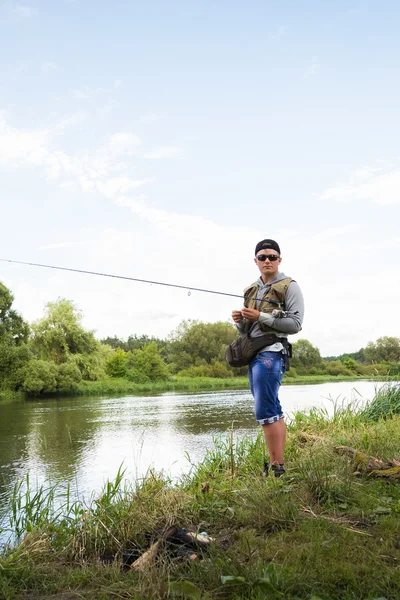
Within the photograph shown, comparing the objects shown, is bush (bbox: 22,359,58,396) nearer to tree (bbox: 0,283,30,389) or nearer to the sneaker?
tree (bbox: 0,283,30,389)

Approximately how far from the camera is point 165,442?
9039 mm

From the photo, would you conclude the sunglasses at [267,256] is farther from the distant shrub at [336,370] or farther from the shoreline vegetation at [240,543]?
the distant shrub at [336,370]

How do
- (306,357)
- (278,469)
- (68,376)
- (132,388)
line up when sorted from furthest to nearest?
(306,357), (132,388), (68,376), (278,469)

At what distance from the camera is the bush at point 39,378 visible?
2601 centimetres

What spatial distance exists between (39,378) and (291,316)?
2451 centimetres

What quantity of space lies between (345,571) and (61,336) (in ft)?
107

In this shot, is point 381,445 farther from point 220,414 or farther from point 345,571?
point 220,414

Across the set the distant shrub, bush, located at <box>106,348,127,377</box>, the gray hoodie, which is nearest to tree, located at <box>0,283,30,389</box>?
bush, located at <box>106,348,127,377</box>

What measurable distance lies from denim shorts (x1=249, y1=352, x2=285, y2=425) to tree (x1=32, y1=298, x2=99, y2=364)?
99.0ft

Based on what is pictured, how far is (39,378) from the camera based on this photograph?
1034 inches

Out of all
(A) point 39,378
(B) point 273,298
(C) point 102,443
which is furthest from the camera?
(A) point 39,378

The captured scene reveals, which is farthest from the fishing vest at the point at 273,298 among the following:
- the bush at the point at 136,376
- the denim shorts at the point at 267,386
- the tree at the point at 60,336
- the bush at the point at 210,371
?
the bush at the point at 210,371

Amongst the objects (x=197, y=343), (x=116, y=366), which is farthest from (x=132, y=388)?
(x=197, y=343)

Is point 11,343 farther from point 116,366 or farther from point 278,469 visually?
point 278,469
